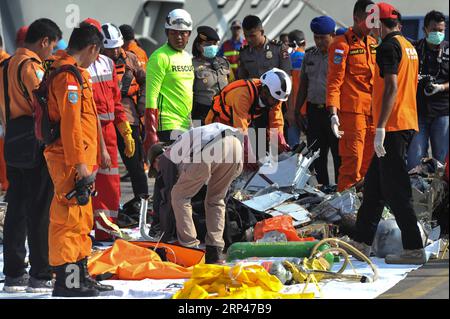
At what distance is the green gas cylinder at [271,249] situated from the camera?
9031 millimetres

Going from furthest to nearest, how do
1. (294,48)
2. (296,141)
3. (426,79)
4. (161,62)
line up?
(294,48), (296,141), (426,79), (161,62)

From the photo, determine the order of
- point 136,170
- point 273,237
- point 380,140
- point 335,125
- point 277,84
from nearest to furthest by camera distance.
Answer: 1. point 380,140
2. point 273,237
3. point 277,84
4. point 335,125
5. point 136,170

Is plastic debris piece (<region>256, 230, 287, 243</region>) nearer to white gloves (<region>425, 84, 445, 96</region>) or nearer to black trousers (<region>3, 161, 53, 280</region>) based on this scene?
black trousers (<region>3, 161, 53, 280</region>)

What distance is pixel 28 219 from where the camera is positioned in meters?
8.61

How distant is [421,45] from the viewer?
1206cm

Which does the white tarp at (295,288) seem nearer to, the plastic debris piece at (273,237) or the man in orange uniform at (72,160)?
the man in orange uniform at (72,160)

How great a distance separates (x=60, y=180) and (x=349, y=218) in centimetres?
309

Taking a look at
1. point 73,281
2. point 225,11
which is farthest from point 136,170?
point 225,11

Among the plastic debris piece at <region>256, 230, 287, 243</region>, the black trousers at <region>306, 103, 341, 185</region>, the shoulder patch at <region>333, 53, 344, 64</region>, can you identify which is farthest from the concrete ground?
the black trousers at <region>306, 103, 341, 185</region>

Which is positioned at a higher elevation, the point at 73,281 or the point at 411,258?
the point at 73,281

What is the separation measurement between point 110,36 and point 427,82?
3.27 meters

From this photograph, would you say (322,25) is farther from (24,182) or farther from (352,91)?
(24,182)

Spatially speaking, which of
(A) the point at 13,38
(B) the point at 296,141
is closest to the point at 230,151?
(B) the point at 296,141
